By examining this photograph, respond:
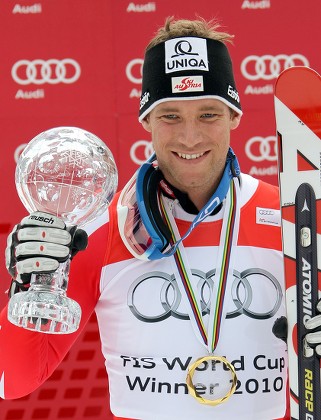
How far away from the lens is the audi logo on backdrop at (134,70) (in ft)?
11.8

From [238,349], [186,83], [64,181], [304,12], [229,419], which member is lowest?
[229,419]

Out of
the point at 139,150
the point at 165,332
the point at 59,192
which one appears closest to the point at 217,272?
the point at 165,332

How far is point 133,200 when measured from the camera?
2133mm

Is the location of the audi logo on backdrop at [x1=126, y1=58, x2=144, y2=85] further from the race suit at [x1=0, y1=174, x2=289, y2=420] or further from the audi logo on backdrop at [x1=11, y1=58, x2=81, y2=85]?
the race suit at [x1=0, y1=174, x2=289, y2=420]

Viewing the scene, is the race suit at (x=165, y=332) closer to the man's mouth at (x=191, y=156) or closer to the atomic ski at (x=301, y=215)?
the atomic ski at (x=301, y=215)

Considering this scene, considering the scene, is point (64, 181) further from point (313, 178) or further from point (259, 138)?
point (259, 138)

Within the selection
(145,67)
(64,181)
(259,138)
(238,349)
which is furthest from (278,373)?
(259,138)

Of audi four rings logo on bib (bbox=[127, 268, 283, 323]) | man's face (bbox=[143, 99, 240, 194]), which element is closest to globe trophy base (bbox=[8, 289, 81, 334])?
audi four rings logo on bib (bbox=[127, 268, 283, 323])

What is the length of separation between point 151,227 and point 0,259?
5.89 ft

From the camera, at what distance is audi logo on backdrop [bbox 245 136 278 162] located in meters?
3.71

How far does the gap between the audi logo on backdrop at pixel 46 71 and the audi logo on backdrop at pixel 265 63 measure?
771 millimetres

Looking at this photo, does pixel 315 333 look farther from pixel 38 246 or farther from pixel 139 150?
pixel 139 150

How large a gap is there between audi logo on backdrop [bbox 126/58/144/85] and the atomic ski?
1500 millimetres

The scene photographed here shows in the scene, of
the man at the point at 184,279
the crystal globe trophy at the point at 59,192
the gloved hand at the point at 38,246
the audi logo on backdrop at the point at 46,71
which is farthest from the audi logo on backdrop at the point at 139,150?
the gloved hand at the point at 38,246
